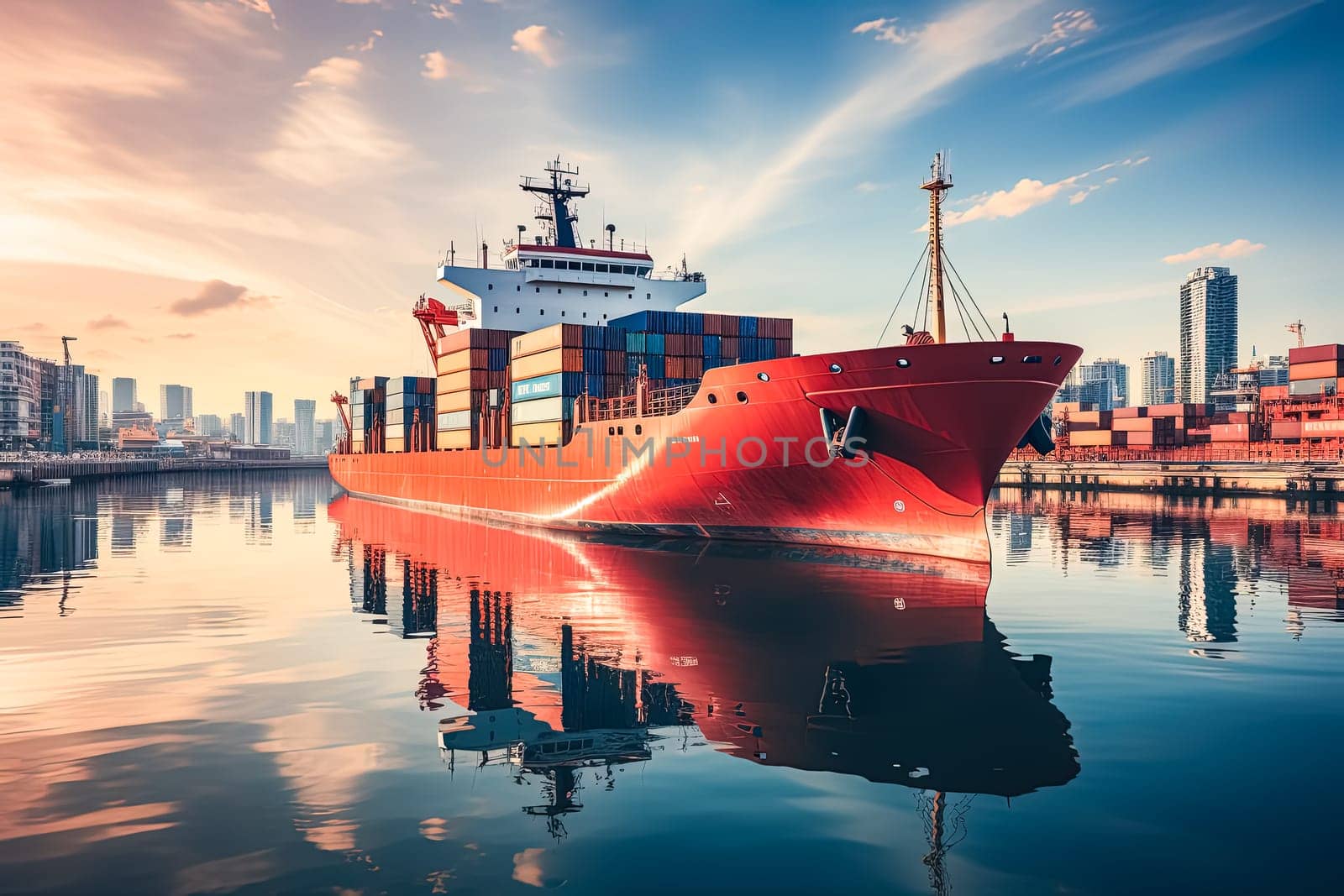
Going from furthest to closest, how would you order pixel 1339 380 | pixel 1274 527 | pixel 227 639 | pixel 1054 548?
pixel 1339 380 < pixel 1274 527 < pixel 1054 548 < pixel 227 639

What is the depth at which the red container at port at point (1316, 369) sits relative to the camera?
231 ft

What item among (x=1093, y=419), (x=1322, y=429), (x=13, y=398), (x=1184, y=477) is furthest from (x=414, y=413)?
(x=13, y=398)

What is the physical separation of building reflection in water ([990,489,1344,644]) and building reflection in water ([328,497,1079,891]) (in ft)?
17.1

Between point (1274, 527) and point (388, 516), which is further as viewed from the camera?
point (388, 516)

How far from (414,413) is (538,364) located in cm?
2256

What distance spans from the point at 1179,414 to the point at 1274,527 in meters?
65.2

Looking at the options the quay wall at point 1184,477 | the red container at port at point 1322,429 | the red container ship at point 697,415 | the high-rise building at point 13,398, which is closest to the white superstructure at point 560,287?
the red container ship at point 697,415

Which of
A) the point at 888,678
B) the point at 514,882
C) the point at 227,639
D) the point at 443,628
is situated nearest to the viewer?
the point at 514,882

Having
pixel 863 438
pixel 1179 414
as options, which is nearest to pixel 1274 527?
pixel 863 438

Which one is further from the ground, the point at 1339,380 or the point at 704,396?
the point at 1339,380

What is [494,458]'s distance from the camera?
41156mm

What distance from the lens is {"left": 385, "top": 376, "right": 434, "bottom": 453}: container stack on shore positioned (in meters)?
55.2

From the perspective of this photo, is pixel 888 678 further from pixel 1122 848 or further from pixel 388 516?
pixel 388 516

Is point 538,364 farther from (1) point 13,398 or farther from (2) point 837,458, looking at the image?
(1) point 13,398
